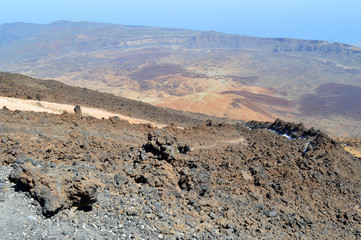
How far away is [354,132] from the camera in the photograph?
142 ft

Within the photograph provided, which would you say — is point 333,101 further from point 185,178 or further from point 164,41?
point 164,41

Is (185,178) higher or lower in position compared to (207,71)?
higher

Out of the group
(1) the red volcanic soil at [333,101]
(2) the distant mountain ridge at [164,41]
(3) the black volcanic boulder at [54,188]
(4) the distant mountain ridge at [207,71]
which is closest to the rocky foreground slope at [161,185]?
(3) the black volcanic boulder at [54,188]

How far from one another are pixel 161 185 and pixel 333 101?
67198 mm

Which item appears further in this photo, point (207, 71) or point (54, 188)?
point (207, 71)

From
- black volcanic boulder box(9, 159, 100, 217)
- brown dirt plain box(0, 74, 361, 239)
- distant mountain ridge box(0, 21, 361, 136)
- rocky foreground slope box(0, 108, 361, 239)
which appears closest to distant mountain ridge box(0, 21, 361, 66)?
distant mountain ridge box(0, 21, 361, 136)

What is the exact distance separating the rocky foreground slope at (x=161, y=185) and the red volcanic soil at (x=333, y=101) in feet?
143

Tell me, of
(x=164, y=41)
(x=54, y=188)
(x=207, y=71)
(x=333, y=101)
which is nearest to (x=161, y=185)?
(x=54, y=188)

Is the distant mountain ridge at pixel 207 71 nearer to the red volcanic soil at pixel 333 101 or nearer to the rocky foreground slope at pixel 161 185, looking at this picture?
the red volcanic soil at pixel 333 101

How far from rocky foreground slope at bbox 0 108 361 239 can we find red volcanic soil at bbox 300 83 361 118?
43520 millimetres

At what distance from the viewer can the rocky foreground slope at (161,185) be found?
18.0 feet

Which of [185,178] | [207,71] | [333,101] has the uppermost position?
[185,178]

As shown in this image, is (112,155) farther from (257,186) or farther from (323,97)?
(323,97)

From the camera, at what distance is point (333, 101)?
6384 cm
